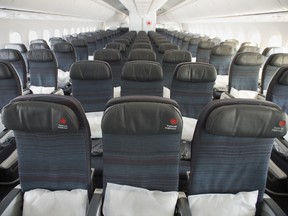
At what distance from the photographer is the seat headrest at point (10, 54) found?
531 cm

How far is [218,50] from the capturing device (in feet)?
24.2

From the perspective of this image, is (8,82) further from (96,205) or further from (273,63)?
(273,63)

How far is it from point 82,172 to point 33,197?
385mm

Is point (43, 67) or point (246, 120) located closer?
point (246, 120)

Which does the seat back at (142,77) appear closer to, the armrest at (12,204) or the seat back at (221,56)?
the armrest at (12,204)

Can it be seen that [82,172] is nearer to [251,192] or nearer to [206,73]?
[251,192]

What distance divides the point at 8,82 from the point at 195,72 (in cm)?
262

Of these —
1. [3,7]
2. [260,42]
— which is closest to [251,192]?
[3,7]

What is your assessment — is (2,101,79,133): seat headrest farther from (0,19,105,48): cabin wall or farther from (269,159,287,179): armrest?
(0,19,105,48): cabin wall

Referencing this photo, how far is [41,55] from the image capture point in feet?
19.4

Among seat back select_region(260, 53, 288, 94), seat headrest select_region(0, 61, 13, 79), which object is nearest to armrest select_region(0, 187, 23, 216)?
seat headrest select_region(0, 61, 13, 79)

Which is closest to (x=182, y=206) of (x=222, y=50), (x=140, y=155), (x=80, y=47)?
(x=140, y=155)

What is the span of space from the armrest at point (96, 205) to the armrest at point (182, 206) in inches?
21.8

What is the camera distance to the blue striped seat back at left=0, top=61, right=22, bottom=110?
3882 mm
